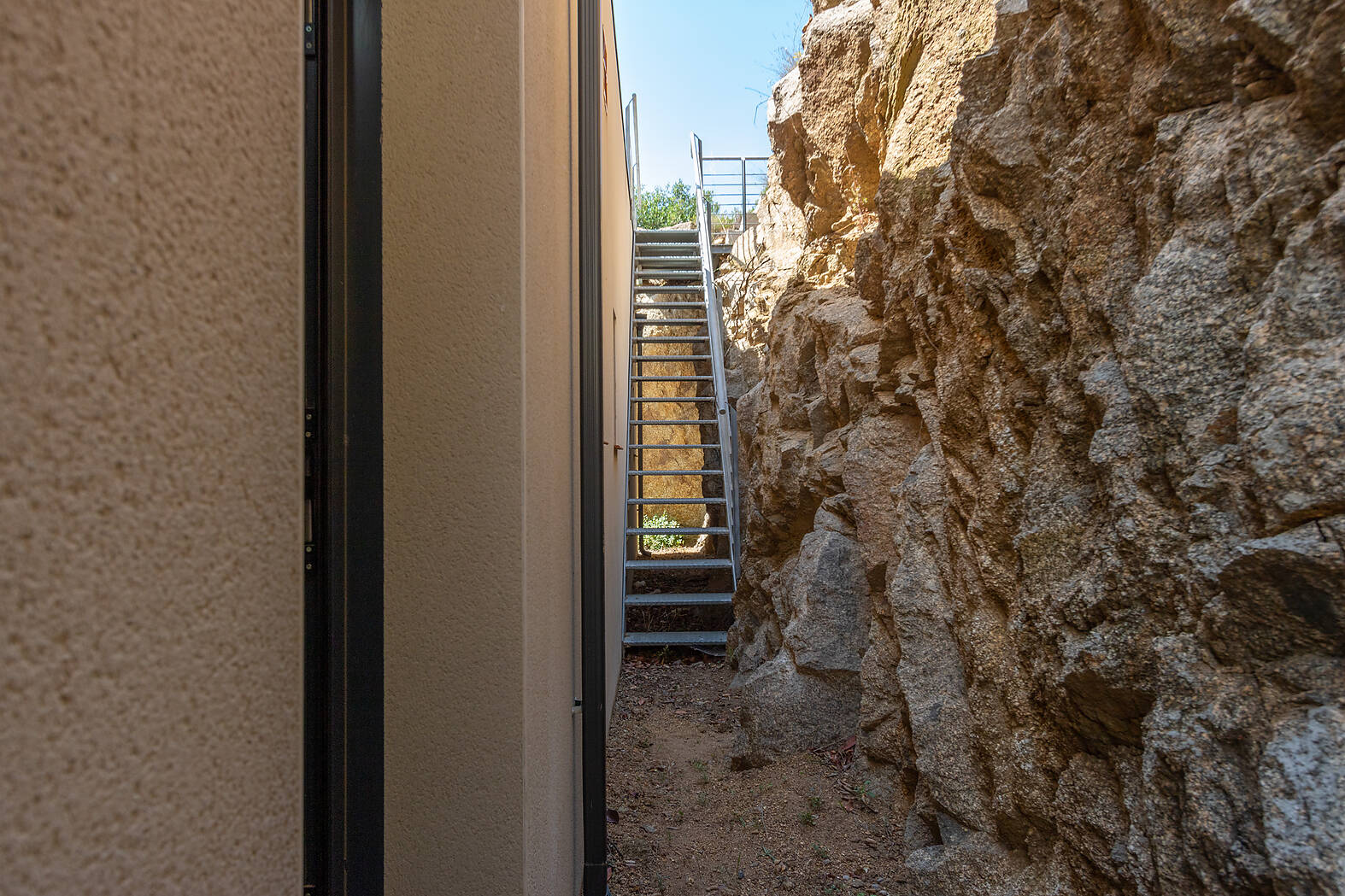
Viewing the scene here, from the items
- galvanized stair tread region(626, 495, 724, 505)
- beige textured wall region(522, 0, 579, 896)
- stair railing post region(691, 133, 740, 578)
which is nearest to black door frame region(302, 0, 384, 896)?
beige textured wall region(522, 0, 579, 896)

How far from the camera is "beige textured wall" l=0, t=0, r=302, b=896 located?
0.38 meters

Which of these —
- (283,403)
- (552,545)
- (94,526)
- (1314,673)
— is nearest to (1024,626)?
(1314,673)

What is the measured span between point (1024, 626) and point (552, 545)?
4.67 feet

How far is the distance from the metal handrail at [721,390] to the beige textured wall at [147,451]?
571 cm

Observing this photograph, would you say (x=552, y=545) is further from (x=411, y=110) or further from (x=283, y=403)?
(x=283, y=403)

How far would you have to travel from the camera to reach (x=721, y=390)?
7293 millimetres

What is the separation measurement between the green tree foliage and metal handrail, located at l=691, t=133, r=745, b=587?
5.94 m

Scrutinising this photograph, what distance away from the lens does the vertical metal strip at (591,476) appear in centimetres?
252

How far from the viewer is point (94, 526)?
0.42 m

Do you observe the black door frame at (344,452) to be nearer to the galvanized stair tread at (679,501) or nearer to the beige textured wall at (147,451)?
the beige textured wall at (147,451)

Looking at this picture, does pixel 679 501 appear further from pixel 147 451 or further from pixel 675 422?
pixel 147 451

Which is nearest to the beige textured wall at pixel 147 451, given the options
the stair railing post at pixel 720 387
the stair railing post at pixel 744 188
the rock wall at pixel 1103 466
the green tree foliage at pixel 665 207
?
the rock wall at pixel 1103 466

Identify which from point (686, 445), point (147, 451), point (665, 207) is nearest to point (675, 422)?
point (686, 445)

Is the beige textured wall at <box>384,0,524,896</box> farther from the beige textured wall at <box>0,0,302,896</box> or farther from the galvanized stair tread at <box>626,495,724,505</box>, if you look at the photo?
the galvanized stair tread at <box>626,495,724,505</box>
